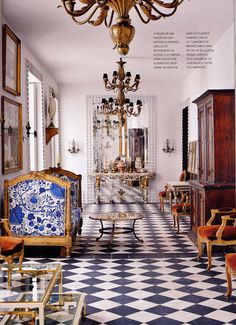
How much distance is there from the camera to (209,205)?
307 inches

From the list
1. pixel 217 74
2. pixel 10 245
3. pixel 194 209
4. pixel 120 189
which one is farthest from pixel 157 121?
pixel 10 245

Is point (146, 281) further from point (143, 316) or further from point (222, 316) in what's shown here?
point (222, 316)

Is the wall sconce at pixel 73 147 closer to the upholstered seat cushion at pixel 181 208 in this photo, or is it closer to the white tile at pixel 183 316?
the upholstered seat cushion at pixel 181 208

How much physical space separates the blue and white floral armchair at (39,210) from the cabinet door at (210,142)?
224 cm

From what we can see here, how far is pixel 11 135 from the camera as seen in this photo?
8883 mm

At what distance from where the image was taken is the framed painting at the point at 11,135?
330 inches

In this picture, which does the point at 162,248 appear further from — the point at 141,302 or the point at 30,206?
the point at 141,302

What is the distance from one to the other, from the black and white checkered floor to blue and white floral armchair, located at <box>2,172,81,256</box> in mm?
323

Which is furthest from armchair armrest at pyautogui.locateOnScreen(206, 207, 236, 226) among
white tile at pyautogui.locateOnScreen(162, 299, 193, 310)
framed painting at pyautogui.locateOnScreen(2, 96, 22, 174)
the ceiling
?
framed painting at pyautogui.locateOnScreen(2, 96, 22, 174)

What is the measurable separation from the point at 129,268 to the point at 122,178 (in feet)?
28.1

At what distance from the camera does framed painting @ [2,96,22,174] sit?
8.38 metres

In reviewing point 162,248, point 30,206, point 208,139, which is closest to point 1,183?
point 30,206

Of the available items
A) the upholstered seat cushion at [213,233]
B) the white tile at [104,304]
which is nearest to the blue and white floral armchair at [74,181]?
the upholstered seat cushion at [213,233]

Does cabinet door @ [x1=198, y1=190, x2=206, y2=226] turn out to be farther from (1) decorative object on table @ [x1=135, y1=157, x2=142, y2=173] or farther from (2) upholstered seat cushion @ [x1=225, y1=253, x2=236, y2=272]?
(1) decorative object on table @ [x1=135, y1=157, x2=142, y2=173]
